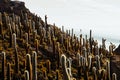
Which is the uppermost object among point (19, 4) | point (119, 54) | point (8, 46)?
point (19, 4)

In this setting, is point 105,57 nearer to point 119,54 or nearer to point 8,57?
point 119,54

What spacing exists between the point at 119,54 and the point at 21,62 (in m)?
21.1

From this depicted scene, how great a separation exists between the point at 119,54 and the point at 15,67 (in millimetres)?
23963

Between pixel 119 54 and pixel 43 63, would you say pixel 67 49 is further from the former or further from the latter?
pixel 119 54

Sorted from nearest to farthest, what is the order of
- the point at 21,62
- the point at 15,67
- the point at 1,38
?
1. the point at 15,67
2. the point at 21,62
3. the point at 1,38

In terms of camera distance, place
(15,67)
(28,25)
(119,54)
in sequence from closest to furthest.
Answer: (15,67) → (28,25) → (119,54)

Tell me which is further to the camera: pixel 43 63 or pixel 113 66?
pixel 113 66

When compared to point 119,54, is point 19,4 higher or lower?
higher

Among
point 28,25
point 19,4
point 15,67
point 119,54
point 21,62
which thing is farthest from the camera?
point 19,4

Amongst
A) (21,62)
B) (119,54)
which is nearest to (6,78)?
(21,62)

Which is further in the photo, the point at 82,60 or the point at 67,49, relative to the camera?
the point at 67,49

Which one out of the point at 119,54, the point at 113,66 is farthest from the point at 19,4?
the point at 113,66

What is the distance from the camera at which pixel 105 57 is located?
42.2 metres

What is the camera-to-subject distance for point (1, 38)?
36688 mm
